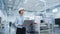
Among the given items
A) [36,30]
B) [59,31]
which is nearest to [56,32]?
[59,31]

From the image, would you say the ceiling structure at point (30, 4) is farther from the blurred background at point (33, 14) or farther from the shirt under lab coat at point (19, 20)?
the shirt under lab coat at point (19, 20)

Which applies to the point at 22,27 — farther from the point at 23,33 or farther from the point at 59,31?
the point at 59,31

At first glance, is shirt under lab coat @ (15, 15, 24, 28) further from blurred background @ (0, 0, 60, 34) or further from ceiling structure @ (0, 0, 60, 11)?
ceiling structure @ (0, 0, 60, 11)

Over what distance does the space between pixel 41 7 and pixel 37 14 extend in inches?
7.9

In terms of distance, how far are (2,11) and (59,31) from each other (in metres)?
1.48

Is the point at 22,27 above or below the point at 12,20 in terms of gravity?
below

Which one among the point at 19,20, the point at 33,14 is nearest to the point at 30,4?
the point at 33,14

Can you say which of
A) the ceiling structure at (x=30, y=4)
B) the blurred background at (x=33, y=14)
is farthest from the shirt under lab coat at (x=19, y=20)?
the ceiling structure at (x=30, y=4)

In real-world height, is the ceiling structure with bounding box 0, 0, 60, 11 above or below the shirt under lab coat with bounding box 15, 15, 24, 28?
above

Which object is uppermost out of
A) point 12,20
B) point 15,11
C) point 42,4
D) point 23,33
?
point 42,4

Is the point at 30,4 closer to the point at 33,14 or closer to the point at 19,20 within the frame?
the point at 33,14

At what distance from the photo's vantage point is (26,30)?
2.70m

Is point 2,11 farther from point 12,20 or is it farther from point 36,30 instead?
point 36,30

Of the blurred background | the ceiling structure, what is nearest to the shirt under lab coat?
the blurred background
